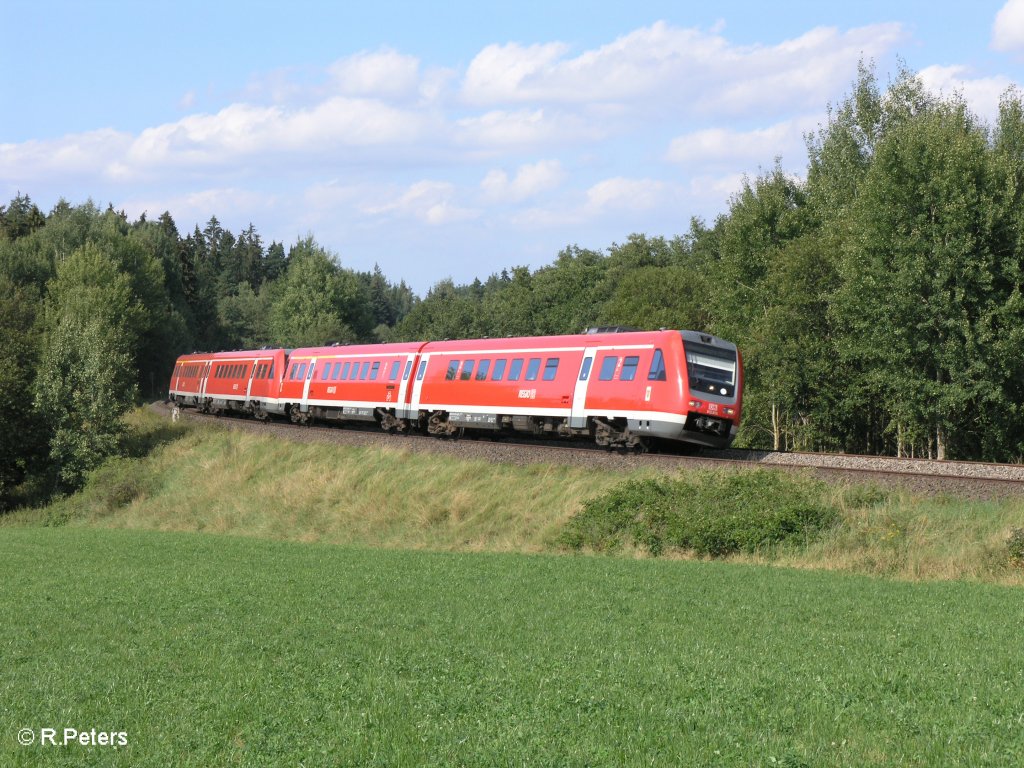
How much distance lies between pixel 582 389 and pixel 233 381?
101ft

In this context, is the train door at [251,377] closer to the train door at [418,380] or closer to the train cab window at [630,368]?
the train door at [418,380]

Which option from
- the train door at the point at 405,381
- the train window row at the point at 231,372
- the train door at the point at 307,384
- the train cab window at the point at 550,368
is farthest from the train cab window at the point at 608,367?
the train window row at the point at 231,372

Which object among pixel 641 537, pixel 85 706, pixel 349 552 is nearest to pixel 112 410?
pixel 349 552

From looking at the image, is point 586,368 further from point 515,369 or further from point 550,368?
point 515,369

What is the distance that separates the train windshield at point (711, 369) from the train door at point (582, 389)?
9.42ft

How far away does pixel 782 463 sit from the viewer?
25.3 metres

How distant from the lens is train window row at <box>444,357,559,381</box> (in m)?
29.6

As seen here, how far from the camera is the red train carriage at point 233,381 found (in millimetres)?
49250

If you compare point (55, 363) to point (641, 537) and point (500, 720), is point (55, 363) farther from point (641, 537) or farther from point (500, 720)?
point (500, 720)

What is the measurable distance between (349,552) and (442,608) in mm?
9607

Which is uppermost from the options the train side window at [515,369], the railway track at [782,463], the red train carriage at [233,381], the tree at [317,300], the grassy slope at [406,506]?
the tree at [317,300]

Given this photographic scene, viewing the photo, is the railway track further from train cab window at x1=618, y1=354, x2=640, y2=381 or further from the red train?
train cab window at x1=618, y1=354, x2=640, y2=381

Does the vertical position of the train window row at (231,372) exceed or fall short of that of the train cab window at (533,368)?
it falls short

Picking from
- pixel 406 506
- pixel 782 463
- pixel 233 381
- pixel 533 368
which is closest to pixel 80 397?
pixel 233 381
